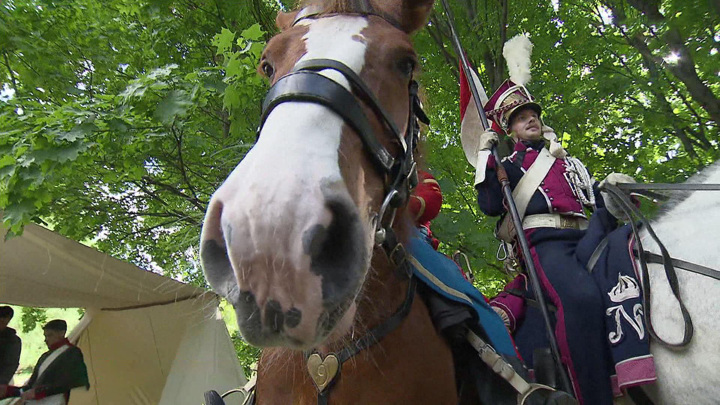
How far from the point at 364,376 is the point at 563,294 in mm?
1668

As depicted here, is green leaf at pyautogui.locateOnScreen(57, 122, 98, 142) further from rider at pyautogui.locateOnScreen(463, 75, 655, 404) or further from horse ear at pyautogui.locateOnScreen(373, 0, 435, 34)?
rider at pyautogui.locateOnScreen(463, 75, 655, 404)

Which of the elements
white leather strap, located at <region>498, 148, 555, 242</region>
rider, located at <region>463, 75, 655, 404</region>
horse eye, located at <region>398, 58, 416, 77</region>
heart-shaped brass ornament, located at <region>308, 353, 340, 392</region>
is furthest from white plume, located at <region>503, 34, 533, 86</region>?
heart-shaped brass ornament, located at <region>308, 353, 340, 392</region>

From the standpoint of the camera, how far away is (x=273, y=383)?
7.38 feet

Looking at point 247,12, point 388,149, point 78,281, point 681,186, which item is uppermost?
point 247,12

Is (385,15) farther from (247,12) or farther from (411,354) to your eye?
(247,12)

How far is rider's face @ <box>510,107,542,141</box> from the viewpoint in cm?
407

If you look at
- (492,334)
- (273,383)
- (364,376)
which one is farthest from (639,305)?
(273,383)

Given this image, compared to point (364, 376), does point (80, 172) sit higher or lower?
higher

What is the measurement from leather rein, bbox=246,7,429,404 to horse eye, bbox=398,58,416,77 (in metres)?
0.07

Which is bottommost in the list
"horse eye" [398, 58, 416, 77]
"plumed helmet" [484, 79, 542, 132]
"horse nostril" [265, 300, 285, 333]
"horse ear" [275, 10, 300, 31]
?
"horse nostril" [265, 300, 285, 333]

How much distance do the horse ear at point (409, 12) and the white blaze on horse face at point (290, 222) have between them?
1160mm

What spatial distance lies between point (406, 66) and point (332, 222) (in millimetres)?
1028

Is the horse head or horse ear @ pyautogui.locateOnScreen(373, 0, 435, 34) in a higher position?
horse ear @ pyautogui.locateOnScreen(373, 0, 435, 34)

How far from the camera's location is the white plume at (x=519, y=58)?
4.46 m
